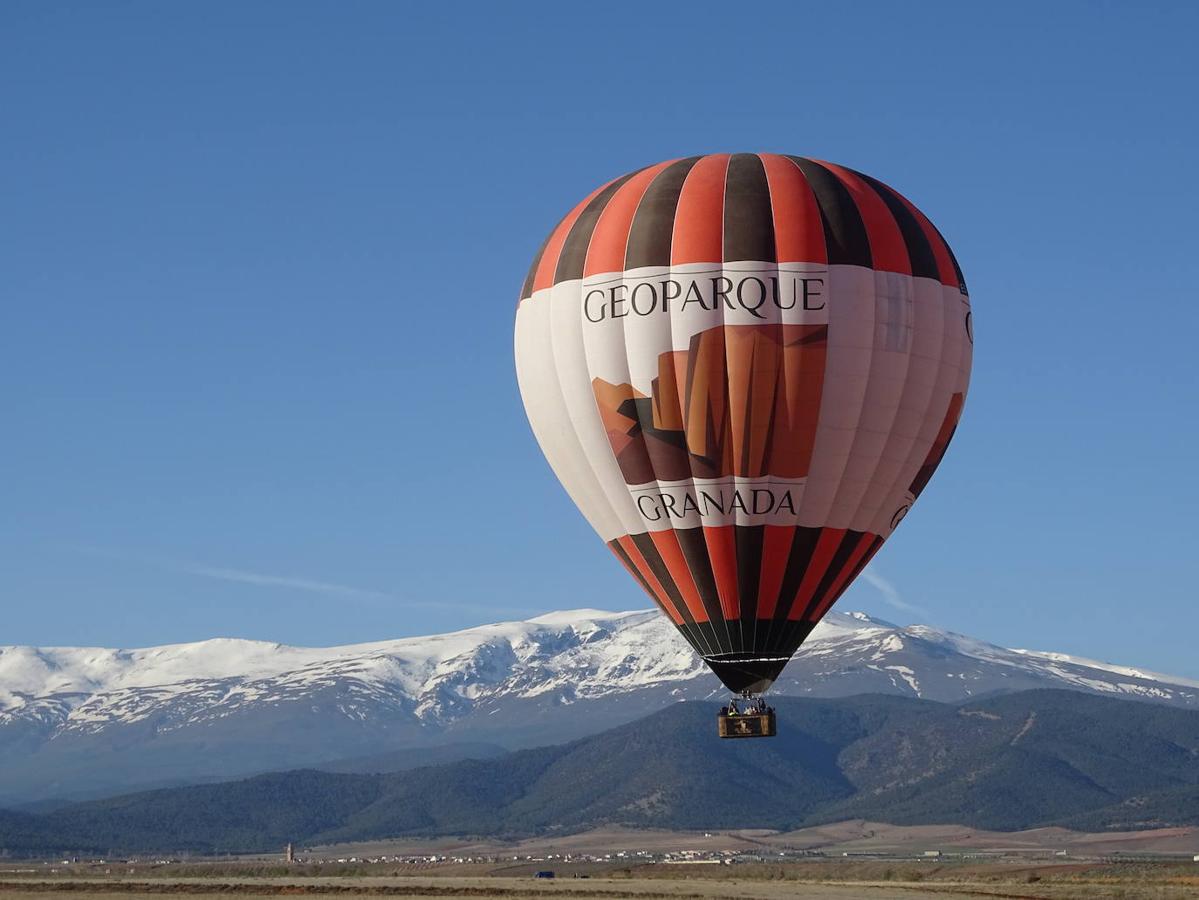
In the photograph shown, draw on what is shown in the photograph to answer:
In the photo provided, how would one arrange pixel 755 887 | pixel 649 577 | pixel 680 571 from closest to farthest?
pixel 680 571, pixel 649 577, pixel 755 887

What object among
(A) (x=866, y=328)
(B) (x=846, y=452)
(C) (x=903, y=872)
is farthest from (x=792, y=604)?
(C) (x=903, y=872)

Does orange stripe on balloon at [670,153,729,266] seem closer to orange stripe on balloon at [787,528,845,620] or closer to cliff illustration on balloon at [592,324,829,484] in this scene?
cliff illustration on balloon at [592,324,829,484]

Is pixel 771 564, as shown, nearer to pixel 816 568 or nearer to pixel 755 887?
pixel 816 568

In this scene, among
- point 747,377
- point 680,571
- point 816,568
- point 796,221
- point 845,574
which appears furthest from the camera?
point 845,574

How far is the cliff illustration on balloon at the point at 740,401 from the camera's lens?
218 feet

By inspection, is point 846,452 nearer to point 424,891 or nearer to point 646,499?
point 646,499

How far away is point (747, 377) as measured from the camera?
66500 millimetres

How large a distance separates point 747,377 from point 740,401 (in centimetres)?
86

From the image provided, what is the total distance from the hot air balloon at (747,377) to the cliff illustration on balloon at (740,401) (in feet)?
0.23

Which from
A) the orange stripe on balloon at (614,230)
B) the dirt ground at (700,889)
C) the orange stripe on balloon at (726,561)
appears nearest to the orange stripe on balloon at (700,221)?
the orange stripe on balloon at (614,230)

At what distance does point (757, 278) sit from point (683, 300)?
2.67 meters

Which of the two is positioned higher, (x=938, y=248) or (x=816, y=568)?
(x=938, y=248)

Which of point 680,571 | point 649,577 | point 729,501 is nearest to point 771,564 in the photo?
point 729,501

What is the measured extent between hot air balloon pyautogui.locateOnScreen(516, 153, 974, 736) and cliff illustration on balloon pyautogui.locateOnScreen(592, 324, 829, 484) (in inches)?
2.7
